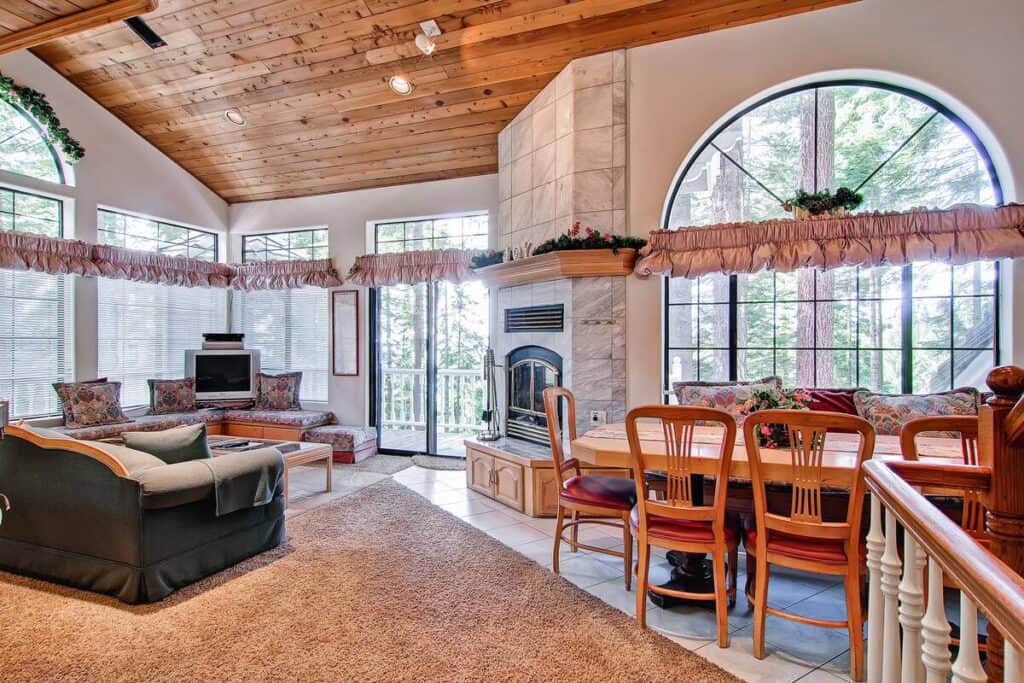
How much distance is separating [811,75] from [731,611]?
3662mm

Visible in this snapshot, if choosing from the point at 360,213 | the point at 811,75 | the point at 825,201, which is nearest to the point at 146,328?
the point at 360,213

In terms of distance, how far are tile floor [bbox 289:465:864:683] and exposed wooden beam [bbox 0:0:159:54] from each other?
338 centimetres

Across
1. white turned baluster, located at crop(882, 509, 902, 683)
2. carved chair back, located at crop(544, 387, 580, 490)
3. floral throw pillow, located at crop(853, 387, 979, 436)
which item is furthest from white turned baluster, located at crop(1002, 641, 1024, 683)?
floral throw pillow, located at crop(853, 387, 979, 436)

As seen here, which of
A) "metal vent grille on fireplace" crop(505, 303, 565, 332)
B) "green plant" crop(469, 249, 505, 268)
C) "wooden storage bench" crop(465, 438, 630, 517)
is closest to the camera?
"wooden storage bench" crop(465, 438, 630, 517)

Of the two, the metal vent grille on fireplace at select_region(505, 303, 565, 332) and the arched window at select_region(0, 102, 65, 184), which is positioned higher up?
the arched window at select_region(0, 102, 65, 184)

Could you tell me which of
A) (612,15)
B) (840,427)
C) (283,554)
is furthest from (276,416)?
(840,427)

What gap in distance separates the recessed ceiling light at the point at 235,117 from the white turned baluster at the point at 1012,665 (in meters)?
6.55

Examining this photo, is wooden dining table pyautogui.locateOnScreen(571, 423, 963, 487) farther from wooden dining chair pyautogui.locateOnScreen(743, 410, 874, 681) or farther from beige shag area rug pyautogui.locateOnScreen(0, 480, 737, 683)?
beige shag area rug pyautogui.locateOnScreen(0, 480, 737, 683)

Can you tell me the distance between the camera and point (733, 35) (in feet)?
13.4

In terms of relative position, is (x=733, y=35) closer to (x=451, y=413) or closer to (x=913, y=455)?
(x=913, y=455)

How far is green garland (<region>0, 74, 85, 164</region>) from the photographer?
4988 mm

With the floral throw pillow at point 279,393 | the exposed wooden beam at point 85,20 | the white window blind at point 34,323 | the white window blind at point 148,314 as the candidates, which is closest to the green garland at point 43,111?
the white window blind at point 34,323

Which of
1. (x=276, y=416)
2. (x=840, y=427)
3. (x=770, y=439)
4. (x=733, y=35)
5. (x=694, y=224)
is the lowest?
(x=276, y=416)

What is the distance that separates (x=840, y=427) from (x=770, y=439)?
2.20 feet
